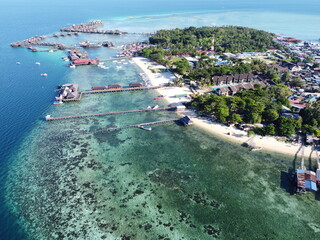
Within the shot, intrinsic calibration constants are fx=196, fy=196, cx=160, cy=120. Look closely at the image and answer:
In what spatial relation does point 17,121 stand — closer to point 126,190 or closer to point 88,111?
point 88,111

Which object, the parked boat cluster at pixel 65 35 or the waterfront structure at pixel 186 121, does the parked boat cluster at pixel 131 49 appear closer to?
the parked boat cluster at pixel 65 35

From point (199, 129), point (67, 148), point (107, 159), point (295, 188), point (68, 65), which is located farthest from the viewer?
point (68, 65)

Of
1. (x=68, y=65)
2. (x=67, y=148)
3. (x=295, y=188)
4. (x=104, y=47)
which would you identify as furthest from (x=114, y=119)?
(x=104, y=47)

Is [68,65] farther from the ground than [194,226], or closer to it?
farther from the ground

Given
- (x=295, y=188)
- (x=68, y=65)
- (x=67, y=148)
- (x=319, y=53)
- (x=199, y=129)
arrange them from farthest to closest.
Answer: (x=319, y=53) < (x=68, y=65) < (x=199, y=129) < (x=67, y=148) < (x=295, y=188)

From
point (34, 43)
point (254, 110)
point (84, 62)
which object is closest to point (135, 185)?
point (254, 110)
